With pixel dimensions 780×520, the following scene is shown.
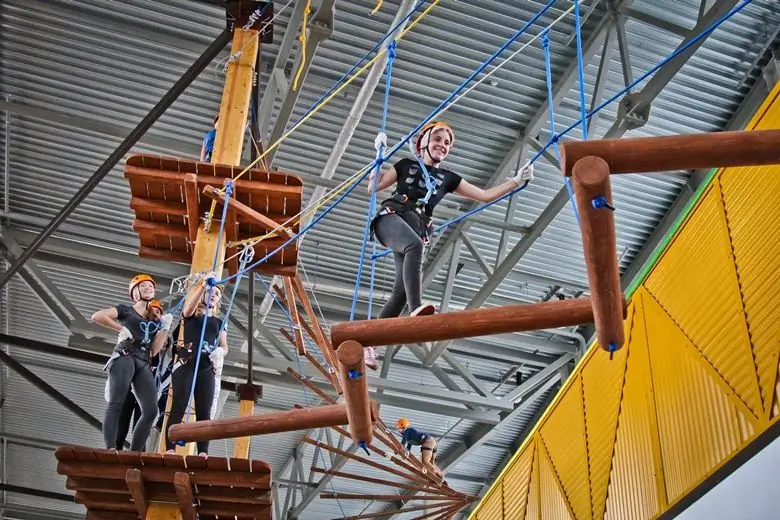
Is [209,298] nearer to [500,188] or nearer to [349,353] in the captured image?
[500,188]

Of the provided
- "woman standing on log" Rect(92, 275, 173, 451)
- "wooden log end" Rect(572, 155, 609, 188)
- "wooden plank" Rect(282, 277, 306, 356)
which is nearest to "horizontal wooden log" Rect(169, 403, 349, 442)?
"woman standing on log" Rect(92, 275, 173, 451)

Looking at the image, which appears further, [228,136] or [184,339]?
[228,136]

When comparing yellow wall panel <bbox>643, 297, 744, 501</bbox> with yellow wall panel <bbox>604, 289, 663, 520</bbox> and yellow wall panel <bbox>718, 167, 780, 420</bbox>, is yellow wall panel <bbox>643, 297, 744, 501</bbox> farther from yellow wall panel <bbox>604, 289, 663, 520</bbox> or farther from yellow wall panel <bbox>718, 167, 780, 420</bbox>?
yellow wall panel <bbox>718, 167, 780, 420</bbox>

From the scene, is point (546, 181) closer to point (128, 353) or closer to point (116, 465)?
point (128, 353)

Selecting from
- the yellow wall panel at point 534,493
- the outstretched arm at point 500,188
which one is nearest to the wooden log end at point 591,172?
the outstretched arm at point 500,188

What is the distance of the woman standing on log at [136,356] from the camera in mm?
7070

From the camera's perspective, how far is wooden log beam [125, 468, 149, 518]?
19.7ft

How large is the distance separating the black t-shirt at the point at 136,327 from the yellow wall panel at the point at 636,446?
13.4 feet

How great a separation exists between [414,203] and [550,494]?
4876 mm

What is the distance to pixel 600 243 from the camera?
336cm

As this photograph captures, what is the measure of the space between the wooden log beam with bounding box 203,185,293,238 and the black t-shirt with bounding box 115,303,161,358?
1122mm

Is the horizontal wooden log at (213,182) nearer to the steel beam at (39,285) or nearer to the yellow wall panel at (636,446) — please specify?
the yellow wall panel at (636,446)

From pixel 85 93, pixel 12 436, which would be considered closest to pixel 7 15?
pixel 85 93

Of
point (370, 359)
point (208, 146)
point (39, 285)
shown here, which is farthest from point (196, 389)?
point (39, 285)
